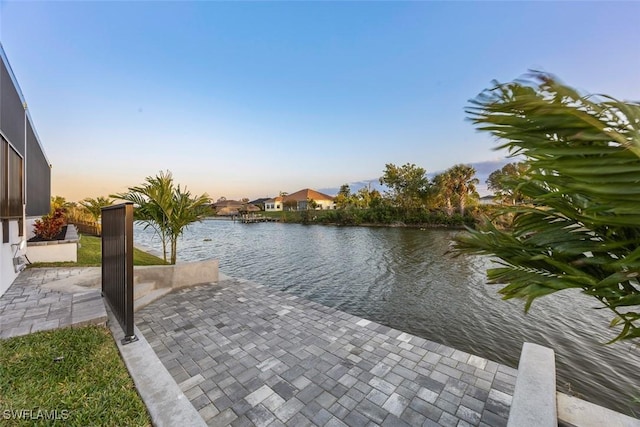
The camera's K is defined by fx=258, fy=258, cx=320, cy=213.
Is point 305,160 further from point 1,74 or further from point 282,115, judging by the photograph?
point 1,74

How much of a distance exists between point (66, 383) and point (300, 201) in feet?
182

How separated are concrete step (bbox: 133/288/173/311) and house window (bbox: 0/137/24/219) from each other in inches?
89.1

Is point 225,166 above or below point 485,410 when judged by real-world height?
above

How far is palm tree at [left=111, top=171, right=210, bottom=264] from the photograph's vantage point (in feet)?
18.0

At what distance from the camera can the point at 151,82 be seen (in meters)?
9.37

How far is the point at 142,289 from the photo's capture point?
16.1 ft

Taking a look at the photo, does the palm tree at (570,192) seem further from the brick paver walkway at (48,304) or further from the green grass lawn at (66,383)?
the brick paver walkway at (48,304)

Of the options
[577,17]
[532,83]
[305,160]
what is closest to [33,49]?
[532,83]

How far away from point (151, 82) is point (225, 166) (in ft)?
28.4

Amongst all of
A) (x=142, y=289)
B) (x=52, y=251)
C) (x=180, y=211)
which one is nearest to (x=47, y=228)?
(x=52, y=251)

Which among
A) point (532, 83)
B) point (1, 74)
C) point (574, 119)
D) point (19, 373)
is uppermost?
point (1, 74)

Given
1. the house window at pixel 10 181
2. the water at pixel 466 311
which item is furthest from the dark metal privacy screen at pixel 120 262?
the water at pixel 466 311

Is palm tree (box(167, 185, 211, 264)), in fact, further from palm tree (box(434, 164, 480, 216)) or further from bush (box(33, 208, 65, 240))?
palm tree (box(434, 164, 480, 216))

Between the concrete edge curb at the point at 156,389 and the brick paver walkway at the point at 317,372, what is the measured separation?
362mm
